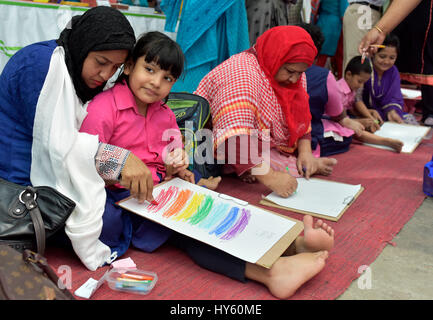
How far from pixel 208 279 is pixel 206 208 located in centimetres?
27

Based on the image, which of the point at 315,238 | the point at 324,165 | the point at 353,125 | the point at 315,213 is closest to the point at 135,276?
the point at 315,238

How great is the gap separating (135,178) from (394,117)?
2.85m

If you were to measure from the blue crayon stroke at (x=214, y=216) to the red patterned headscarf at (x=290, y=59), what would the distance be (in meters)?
0.82

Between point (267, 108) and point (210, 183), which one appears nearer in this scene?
point (210, 183)

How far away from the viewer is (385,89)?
3.51 meters

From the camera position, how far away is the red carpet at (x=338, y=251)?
1215 mm

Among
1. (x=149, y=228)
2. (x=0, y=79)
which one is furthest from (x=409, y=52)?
(x=0, y=79)

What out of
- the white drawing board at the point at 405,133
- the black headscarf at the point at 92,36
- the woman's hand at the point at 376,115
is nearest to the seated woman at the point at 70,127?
the black headscarf at the point at 92,36

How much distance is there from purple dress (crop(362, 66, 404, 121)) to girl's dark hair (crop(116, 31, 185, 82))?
8.21ft

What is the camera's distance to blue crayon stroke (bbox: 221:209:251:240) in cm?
130

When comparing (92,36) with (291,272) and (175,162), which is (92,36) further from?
(291,272)
